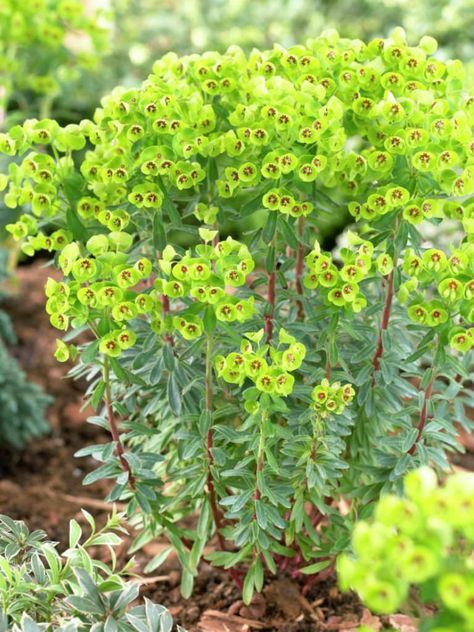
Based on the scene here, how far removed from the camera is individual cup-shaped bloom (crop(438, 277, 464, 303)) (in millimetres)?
1833

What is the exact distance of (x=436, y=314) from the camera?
190cm

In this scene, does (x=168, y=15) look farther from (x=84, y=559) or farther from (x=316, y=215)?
(x=84, y=559)

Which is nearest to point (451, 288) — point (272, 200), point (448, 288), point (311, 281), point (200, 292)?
point (448, 288)

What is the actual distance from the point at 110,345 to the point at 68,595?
580 mm

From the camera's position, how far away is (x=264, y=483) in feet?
6.75

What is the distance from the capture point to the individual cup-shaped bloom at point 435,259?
1.85m

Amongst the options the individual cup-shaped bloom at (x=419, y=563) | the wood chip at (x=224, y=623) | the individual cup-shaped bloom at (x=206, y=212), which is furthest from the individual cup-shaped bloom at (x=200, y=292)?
the wood chip at (x=224, y=623)

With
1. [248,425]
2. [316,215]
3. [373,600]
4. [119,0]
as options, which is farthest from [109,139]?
[119,0]

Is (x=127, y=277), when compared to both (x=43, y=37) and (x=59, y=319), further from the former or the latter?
(x=43, y=37)

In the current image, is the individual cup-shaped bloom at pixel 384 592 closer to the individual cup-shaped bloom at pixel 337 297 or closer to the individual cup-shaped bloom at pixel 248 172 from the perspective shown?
the individual cup-shaped bloom at pixel 337 297

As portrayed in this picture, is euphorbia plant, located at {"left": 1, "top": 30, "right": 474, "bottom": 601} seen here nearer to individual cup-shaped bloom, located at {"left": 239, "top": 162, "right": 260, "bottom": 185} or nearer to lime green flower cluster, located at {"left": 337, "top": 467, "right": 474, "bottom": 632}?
individual cup-shaped bloom, located at {"left": 239, "top": 162, "right": 260, "bottom": 185}

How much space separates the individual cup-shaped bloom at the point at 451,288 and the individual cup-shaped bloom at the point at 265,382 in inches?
16.7

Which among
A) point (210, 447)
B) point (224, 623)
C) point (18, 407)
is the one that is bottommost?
point (18, 407)

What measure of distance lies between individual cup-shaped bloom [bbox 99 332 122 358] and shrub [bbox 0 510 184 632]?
469mm
